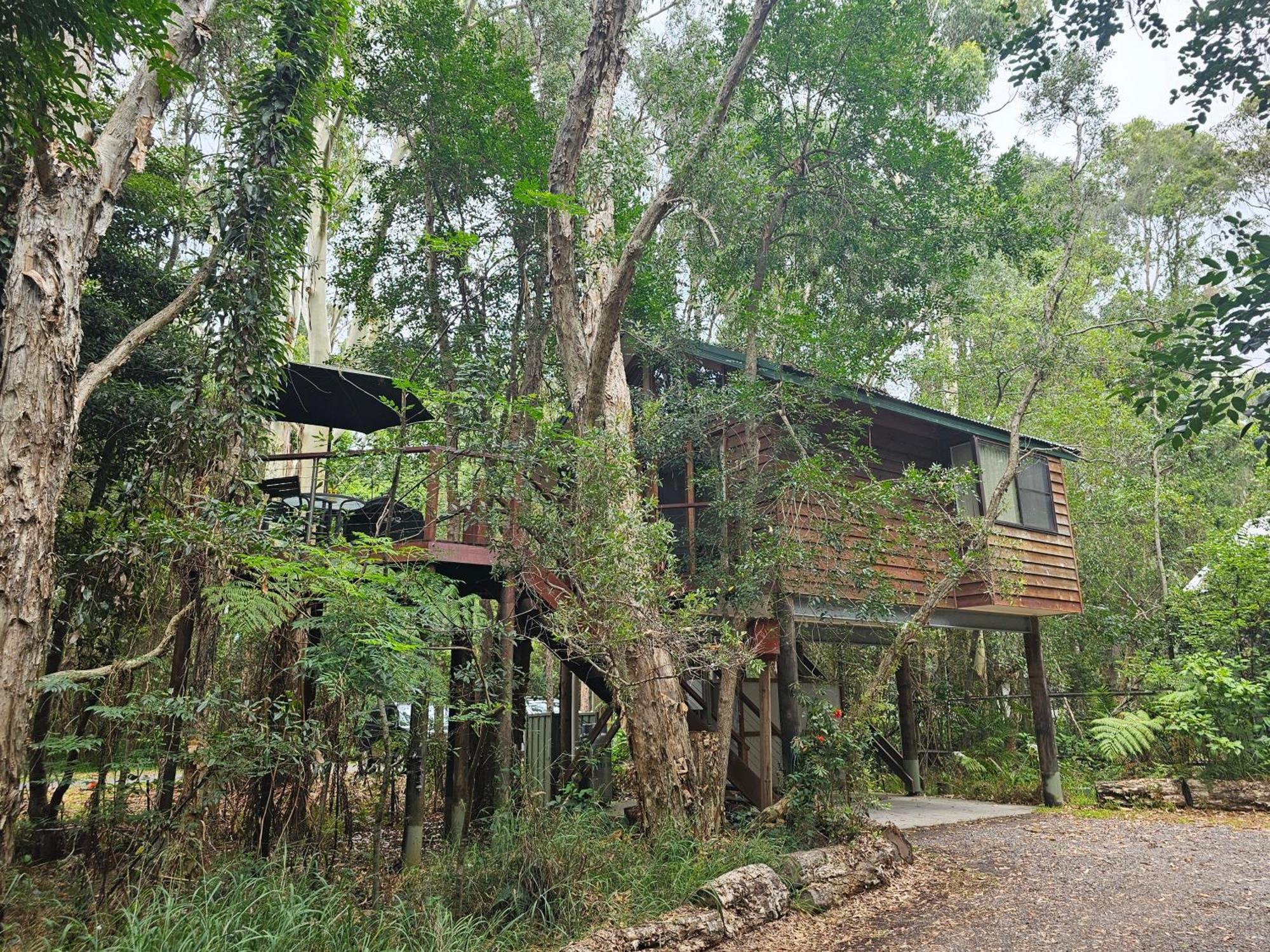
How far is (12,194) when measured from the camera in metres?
6.98

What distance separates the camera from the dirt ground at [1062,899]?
17.2 ft

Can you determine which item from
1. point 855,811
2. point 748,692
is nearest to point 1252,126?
point 748,692

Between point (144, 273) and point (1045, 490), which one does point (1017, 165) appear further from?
point (144, 273)

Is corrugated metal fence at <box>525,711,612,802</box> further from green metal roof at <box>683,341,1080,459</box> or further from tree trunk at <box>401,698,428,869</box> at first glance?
green metal roof at <box>683,341,1080,459</box>

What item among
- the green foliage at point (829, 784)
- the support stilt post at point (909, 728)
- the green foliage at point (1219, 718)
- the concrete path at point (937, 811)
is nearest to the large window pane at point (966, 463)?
the support stilt post at point (909, 728)

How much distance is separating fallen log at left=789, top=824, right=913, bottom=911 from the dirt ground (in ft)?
0.36

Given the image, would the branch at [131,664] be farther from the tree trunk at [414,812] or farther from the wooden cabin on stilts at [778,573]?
the tree trunk at [414,812]

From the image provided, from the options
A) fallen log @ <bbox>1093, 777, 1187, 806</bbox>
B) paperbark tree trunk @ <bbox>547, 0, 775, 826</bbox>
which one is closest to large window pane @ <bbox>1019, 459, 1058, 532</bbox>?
fallen log @ <bbox>1093, 777, 1187, 806</bbox>

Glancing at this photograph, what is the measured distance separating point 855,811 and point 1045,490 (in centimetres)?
702

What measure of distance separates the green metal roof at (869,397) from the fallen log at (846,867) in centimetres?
456

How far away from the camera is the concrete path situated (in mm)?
9719

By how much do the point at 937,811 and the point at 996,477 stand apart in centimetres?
482

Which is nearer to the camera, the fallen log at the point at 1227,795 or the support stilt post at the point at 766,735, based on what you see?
the support stilt post at the point at 766,735

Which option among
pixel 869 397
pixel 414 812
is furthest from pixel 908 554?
pixel 414 812
